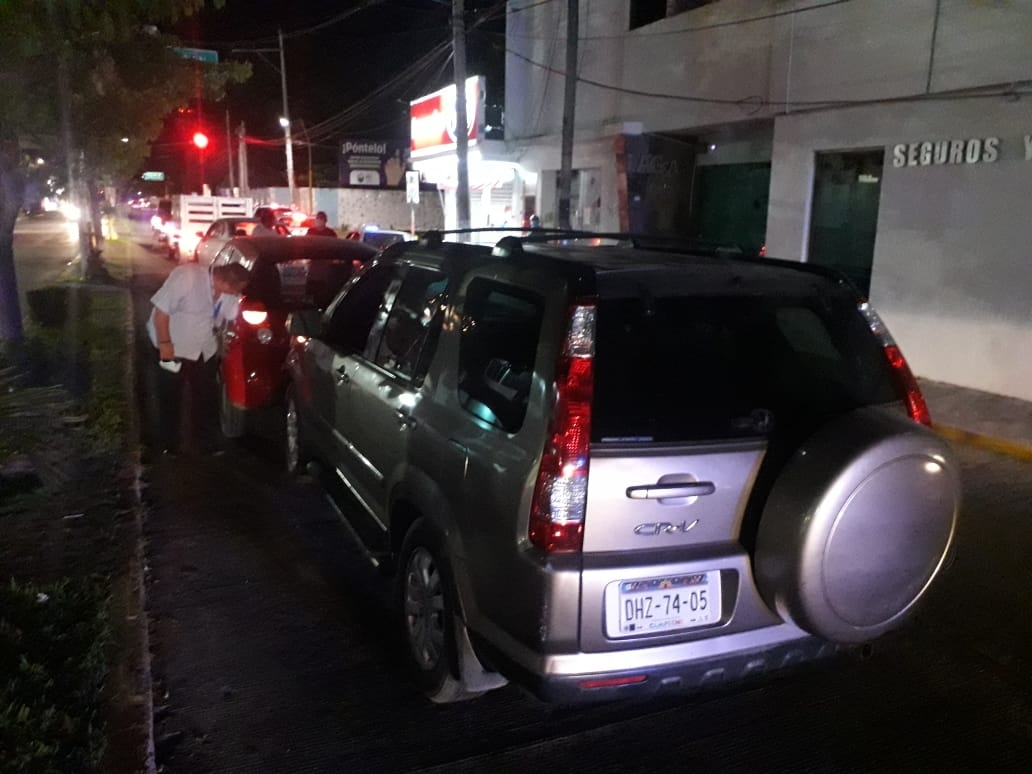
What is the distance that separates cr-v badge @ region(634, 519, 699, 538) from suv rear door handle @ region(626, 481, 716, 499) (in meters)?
0.09

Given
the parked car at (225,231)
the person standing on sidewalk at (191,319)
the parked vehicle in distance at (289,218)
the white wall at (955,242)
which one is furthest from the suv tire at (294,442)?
the parked vehicle in distance at (289,218)

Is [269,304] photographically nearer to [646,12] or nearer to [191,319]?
[191,319]

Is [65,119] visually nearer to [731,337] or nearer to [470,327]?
[470,327]

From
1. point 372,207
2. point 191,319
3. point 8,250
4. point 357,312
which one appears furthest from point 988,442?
point 372,207

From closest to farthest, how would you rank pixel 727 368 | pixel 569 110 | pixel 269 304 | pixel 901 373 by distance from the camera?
pixel 727 368, pixel 901 373, pixel 269 304, pixel 569 110

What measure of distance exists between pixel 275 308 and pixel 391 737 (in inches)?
169

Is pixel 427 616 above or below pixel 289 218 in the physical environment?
below

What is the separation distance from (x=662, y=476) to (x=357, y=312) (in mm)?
2859

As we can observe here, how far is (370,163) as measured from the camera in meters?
44.5

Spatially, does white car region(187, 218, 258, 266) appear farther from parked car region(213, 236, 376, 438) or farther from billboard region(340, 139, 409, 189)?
billboard region(340, 139, 409, 189)

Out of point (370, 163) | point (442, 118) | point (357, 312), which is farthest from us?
Answer: point (370, 163)

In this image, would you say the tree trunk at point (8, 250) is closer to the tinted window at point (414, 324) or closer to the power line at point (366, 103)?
the tinted window at point (414, 324)

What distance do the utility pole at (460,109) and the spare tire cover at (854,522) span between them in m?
15.1

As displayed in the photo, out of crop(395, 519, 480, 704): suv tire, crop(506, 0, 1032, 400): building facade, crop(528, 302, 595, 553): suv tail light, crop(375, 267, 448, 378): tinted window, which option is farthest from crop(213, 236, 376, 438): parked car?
crop(506, 0, 1032, 400): building facade
